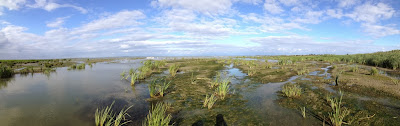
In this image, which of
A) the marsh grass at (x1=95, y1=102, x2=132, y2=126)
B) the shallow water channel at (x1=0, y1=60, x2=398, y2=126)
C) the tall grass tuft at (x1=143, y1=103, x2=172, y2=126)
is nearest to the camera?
the tall grass tuft at (x1=143, y1=103, x2=172, y2=126)

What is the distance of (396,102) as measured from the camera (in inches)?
282

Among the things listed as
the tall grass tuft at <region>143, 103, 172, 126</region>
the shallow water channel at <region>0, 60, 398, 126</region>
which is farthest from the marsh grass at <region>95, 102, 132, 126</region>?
the tall grass tuft at <region>143, 103, 172, 126</region>

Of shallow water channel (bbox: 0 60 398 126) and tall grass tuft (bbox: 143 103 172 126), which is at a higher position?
tall grass tuft (bbox: 143 103 172 126)

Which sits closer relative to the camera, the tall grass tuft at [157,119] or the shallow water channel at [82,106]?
the tall grass tuft at [157,119]

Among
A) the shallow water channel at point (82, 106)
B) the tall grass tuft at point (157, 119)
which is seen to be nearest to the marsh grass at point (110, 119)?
the shallow water channel at point (82, 106)

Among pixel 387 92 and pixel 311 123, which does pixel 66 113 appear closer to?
pixel 311 123

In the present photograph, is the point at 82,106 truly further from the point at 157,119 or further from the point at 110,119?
the point at 157,119

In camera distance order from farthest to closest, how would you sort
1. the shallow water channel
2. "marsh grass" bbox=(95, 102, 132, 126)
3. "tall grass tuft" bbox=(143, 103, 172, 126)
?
the shallow water channel
"marsh grass" bbox=(95, 102, 132, 126)
"tall grass tuft" bbox=(143, 103, 172, 126)

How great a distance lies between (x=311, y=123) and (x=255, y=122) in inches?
70.7

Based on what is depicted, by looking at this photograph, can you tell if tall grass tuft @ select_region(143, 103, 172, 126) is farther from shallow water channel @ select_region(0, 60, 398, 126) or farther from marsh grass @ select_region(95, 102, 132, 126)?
shallow water channel @ select_region(0, 60, 398, 126)

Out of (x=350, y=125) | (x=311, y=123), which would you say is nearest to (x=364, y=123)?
(x=350, y=125)

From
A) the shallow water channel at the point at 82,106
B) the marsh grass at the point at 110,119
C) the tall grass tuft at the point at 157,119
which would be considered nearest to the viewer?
the tall grass tuft at the point at 157,119

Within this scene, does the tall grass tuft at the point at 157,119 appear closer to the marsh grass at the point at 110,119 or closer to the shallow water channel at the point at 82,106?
the marsh grass at the point at 110,119

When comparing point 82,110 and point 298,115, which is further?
point 82,110
